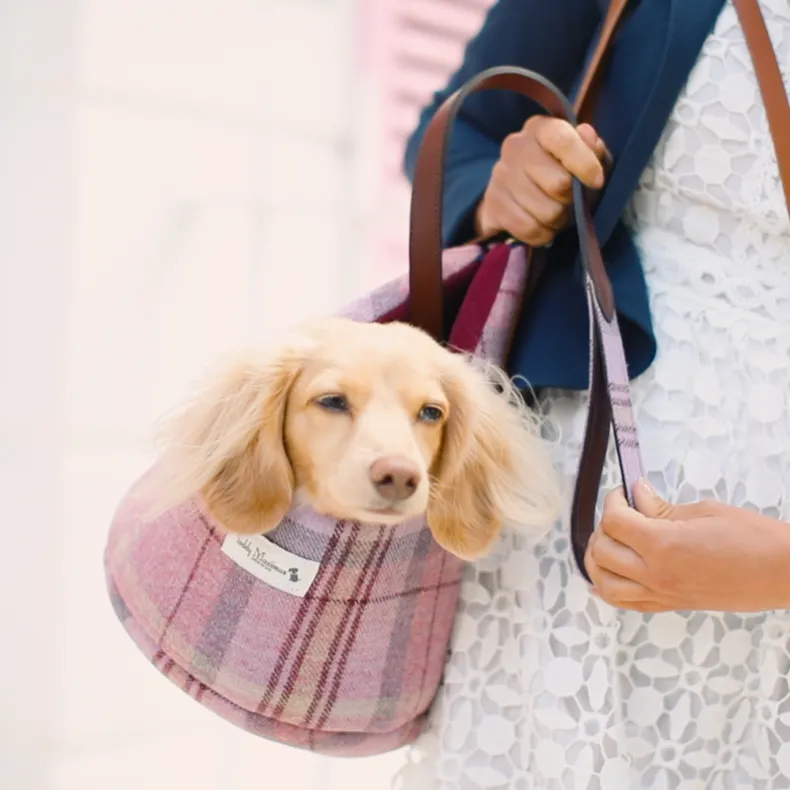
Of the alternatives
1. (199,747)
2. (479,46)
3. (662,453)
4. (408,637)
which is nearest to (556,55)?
(479,46)

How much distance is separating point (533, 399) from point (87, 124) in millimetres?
682

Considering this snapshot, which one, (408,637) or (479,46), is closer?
(408,637)

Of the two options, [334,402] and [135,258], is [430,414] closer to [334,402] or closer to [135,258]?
[334,402]

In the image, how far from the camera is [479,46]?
670 millimetres

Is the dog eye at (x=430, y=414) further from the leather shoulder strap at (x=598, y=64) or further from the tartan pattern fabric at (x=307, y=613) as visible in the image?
the leather shoulder strap at (x=598, y=64)

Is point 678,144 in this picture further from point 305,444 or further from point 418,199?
point 305,444

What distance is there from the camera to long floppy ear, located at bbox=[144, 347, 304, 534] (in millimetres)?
477

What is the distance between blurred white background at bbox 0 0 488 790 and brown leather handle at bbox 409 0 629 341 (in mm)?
557

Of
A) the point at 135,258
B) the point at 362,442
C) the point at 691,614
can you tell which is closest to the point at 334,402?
the point at 362,442

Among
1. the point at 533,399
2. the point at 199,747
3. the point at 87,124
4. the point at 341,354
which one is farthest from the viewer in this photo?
the point at 199,747

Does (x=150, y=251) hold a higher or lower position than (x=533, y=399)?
lower

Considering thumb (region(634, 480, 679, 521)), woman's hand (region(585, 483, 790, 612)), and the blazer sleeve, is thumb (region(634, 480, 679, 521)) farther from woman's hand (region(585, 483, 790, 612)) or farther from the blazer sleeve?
the blazer sleeve

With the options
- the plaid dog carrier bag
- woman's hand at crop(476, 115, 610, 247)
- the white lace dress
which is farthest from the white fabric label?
woman's hand at crop(476, 115, 610, 247)

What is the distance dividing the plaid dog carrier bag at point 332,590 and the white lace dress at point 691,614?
43 mm
